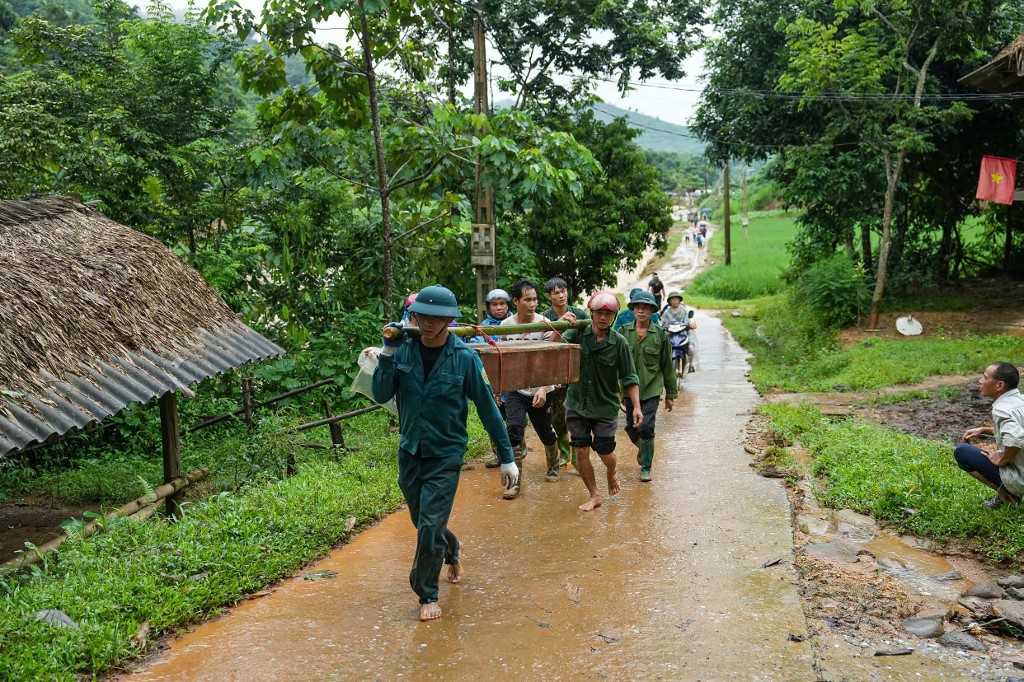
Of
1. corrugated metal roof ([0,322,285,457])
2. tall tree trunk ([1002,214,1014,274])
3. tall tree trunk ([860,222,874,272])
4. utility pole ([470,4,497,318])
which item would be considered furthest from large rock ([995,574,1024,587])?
tall tree trunk ([1002,214,1014,274])

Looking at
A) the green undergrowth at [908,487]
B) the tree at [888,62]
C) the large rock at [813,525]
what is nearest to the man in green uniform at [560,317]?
the large rock at [813,525]

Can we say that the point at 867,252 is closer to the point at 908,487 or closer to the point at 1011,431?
the point at 908,487

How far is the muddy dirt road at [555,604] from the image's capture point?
183 inches

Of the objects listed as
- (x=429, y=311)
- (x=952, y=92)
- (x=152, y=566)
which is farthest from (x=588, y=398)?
(x=952, y=92)

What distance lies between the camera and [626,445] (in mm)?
10289

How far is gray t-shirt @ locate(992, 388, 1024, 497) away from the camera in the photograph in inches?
242

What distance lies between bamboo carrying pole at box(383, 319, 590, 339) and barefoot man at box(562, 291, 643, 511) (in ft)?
0.52

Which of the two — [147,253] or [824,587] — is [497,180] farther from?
[824,587]

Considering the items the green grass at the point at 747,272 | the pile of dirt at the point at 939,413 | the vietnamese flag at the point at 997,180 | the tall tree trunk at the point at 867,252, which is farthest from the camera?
the green grass at the point at 747,272

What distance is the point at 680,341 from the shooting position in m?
14.2

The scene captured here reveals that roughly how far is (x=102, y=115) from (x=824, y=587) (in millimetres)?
10172

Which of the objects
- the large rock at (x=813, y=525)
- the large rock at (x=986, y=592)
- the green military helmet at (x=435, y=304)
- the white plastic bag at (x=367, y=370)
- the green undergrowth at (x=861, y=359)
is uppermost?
the green military helmet at (x=435, y=304)

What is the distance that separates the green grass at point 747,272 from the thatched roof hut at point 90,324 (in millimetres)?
25099

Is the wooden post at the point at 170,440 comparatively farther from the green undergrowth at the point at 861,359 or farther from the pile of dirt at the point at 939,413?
the green undergrowth at the point at 861,359
